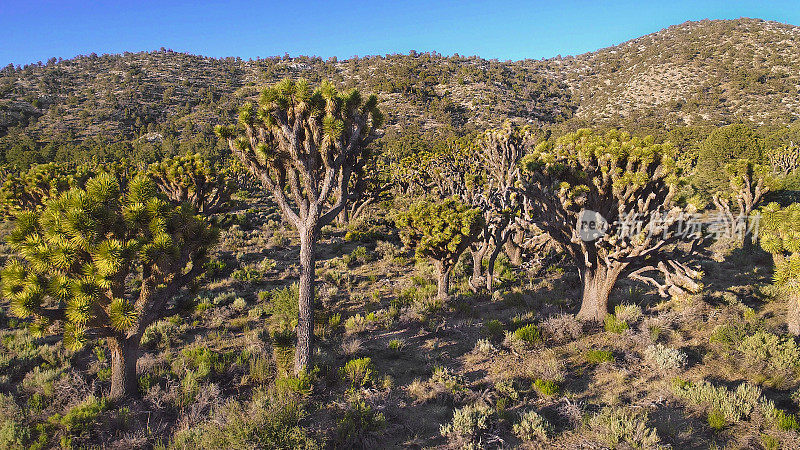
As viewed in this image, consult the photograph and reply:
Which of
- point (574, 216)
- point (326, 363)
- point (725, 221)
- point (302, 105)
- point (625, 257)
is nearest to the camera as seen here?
point (302, 105)

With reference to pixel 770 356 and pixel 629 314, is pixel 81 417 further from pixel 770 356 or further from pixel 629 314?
pixel 770 356

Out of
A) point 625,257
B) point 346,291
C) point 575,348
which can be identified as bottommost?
point 575,348

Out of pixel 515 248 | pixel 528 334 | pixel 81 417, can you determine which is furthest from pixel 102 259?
pixel 515 248

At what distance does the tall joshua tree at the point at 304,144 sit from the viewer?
293 inches

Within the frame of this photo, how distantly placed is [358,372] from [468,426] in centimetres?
268

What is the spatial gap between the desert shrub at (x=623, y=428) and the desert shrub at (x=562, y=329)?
9.62ft

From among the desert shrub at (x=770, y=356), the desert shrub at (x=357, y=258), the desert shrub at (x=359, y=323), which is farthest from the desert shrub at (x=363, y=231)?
the desert shrub at (x=770, y=356)

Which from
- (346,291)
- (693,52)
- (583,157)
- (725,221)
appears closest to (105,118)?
(346,291)

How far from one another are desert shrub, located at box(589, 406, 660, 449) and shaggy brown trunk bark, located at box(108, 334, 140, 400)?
886 cm

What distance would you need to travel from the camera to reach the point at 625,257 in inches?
357

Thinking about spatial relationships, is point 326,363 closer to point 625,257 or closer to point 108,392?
point 108,392

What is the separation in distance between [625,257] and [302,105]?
9.26 metres

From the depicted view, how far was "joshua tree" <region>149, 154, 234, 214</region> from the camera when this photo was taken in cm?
1538

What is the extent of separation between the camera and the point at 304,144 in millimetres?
7766
